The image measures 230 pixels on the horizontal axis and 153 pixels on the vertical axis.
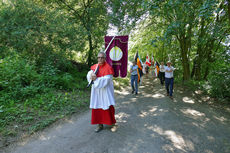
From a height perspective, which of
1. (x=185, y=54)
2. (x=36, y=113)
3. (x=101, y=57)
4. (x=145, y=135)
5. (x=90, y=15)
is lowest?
(x=145, y=135)

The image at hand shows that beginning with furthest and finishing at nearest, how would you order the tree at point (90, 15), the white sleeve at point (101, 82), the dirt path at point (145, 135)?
the tree at point (90, 15) → the white sleeve at point (101, 82) → the dirt path at point (145, 135)

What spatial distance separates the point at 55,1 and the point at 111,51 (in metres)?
6.96

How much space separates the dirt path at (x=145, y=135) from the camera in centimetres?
329

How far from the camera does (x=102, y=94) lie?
4113 millimetres

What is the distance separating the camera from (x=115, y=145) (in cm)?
341

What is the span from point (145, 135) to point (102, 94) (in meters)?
1.53

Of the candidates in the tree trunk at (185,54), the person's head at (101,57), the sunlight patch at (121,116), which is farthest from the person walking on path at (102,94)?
the tree trunk at (185,54)

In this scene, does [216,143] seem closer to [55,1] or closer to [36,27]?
[36,27]

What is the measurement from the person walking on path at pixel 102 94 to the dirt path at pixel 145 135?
363mm

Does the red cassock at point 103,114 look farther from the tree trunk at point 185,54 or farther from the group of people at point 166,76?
the tree trunk at point 185,54

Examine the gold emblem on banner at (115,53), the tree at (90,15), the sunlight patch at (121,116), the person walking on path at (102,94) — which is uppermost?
the tree at (90,15)

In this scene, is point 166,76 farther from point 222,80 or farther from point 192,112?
point 192,112

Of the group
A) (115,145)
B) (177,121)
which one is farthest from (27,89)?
(177,121)

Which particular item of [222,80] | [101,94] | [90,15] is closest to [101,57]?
[101,94]
